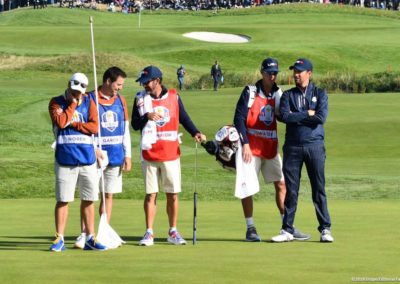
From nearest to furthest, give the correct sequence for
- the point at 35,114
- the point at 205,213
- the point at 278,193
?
the point at 278,193 < the point at 205,213 < the point at 35,114

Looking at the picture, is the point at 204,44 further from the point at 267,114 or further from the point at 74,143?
the point at 74,143

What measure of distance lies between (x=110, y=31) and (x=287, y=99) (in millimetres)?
69212

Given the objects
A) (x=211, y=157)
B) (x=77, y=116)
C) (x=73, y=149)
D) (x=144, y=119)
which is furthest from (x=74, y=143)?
(x=211, y=157)

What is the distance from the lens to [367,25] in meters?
97.2

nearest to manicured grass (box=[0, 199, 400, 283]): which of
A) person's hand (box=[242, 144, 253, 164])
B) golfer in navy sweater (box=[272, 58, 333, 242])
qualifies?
golfer in navy sweater (box=[272, 58, 333, 242])

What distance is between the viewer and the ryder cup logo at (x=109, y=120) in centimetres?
1348

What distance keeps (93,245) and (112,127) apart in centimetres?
148

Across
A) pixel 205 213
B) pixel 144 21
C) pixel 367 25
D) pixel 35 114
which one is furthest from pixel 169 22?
pixel 205 213

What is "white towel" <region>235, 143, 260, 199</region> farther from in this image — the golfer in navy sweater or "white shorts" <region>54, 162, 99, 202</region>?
"white shorts" <region>54, 162, 99, 202</region>

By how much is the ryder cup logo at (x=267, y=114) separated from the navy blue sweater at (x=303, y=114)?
368 mm

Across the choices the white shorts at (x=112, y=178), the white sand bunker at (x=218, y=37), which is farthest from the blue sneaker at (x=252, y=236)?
the white sand bunker at (x=218, y=37)

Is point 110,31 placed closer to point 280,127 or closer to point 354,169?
point 280,127

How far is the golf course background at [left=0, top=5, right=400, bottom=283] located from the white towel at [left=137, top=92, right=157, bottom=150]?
1.24 metres

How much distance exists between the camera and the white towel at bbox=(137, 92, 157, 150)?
13492mm
